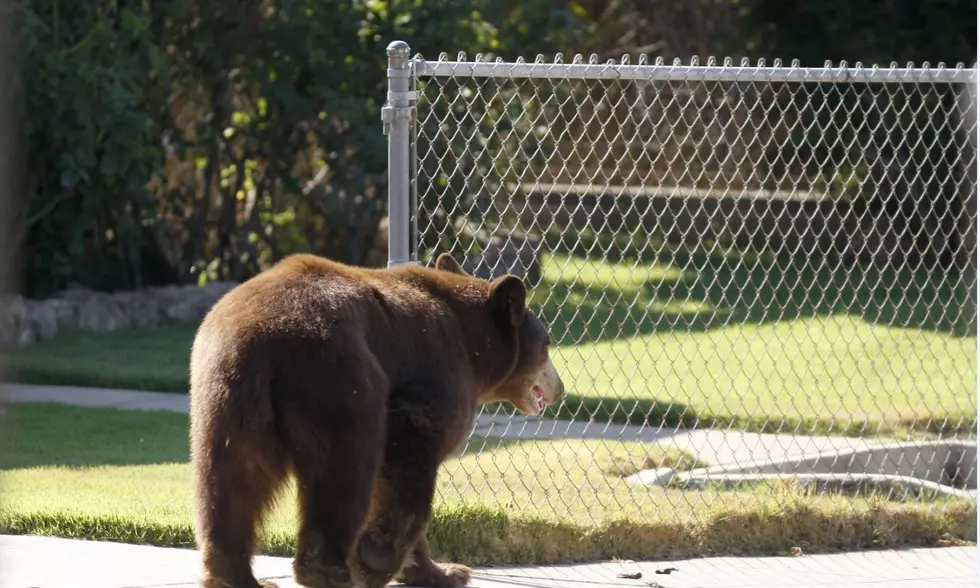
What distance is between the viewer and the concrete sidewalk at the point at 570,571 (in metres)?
4.85

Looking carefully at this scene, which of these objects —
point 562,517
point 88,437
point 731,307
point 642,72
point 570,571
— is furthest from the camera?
point 731,307

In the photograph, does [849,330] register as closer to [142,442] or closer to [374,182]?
→ [374,182]

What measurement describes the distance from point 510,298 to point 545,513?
4.11ft

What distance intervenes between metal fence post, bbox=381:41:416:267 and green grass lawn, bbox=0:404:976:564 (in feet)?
3.15

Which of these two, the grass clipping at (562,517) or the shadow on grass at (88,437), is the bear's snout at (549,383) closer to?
the grass clipping at (562,517)

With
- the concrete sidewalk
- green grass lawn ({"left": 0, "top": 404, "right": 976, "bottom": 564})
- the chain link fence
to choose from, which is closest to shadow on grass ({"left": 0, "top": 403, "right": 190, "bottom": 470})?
green grass lawn ({"left": 0, "top": 404, "right": 976, "bottom": 564})

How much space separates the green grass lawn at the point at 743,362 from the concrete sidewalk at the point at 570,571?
1.80m

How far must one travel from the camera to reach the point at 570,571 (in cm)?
536

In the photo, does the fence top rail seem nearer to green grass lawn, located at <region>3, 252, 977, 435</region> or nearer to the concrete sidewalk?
green grass lawn, located at <region>3, 252, 977, 435</region>

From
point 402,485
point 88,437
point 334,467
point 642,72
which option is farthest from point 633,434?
point 334,467

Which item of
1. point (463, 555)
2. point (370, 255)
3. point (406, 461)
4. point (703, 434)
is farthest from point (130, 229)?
point (406, 461)

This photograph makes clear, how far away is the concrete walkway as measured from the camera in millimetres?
7480

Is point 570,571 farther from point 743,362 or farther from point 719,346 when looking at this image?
point 719,346

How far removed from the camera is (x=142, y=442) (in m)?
7.62
